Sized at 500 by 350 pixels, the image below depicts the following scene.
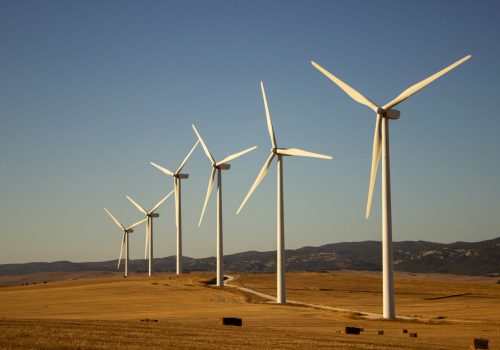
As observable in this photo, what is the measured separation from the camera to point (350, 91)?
61.9m

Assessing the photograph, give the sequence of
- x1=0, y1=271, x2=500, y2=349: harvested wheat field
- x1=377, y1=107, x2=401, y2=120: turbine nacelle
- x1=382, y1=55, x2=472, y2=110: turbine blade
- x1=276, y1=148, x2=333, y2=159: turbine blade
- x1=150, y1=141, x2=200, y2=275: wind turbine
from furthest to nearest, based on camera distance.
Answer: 1. x1=150, y1=141, x2=200, y2=275: wind turbine
2. x1=276, y1=148, x2=333, y2=159: turbine blade
3. x1=377, y1=107, x2=401, y2=120: turbine nacelle
4. x1=382, y1=55, x2=472, y2=110: turbine blade
5. x1=0, y1=271, x2=500, y2=349: harvested wheat field

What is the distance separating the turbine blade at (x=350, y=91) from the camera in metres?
59.9

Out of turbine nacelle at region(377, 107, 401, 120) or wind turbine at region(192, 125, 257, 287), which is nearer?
turbine nacelle at region(377, 107, 401, 120)

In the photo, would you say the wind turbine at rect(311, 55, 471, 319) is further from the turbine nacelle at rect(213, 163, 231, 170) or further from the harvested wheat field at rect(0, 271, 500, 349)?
the turbine nacelle at rect(213, 163, 231, 170)

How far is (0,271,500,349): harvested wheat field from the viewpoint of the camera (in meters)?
30.2

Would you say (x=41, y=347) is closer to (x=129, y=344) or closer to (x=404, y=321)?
(x=129, y=344)

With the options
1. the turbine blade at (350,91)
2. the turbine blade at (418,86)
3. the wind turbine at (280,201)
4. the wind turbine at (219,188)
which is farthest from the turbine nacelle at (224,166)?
the turbine blade at (418,86)

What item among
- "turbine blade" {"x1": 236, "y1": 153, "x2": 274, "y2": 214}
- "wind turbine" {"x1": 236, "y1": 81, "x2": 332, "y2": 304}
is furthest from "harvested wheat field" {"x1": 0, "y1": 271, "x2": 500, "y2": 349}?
"turbine blade" {"x1": 236, "y1": 153, "x2": 274, "y2": 214}

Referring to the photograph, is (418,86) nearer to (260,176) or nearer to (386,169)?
(386,169)

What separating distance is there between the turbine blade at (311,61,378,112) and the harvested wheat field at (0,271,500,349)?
1889 cm

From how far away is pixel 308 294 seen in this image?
92.1 meters

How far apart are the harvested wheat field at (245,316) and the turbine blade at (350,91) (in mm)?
18892

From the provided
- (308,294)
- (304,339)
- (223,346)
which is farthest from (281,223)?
(223,346)

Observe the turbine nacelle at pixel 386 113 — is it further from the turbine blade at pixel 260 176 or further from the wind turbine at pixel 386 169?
the turbine blade at pixel 260 176
